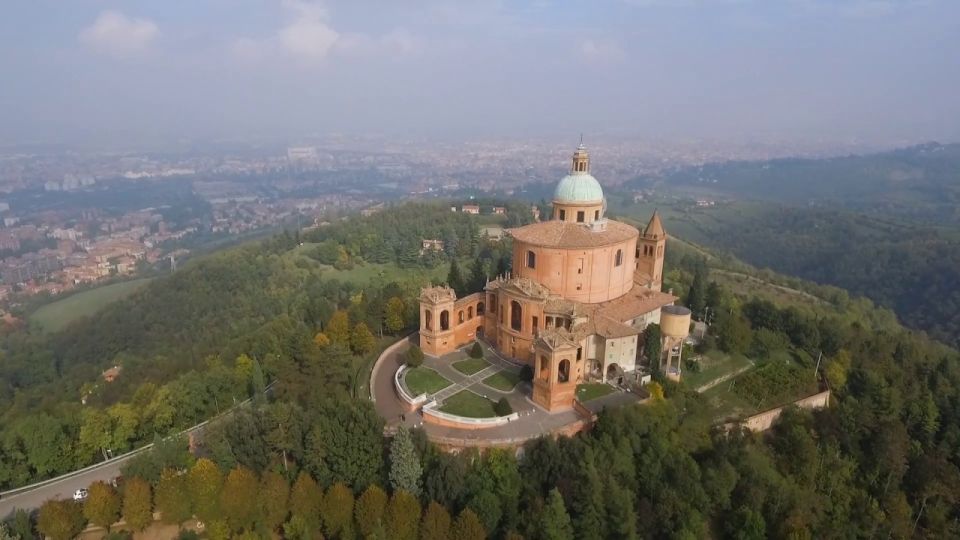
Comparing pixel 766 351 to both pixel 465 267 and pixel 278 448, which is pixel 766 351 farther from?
pixel 465 267

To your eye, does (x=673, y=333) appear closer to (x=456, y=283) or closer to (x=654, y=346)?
(x=654, y=346)

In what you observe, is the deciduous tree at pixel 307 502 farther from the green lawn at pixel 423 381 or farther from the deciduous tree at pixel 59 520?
the deciduous tree at pixel 59 520

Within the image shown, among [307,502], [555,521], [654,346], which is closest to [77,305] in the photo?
[307,502]

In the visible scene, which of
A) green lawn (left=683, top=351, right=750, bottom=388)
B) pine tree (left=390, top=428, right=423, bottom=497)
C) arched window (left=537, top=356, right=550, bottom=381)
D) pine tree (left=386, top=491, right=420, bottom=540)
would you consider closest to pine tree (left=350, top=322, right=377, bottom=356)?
arched window (left=537, top=356, right=550, bottom=381)

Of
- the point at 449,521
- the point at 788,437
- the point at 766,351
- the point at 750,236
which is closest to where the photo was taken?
the point at 449,521

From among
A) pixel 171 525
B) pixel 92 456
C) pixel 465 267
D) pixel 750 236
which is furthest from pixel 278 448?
pixel 750 236
